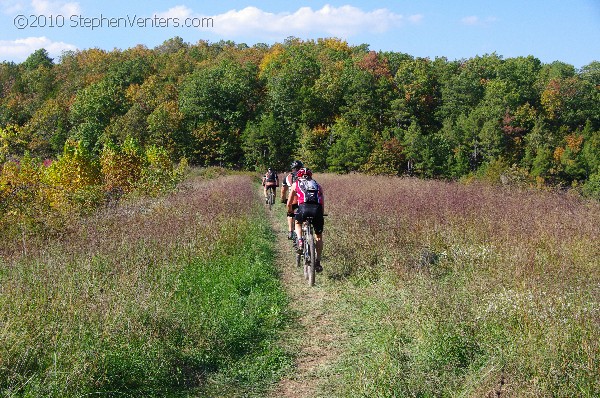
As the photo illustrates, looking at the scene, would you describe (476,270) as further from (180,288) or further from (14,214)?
(14,214)

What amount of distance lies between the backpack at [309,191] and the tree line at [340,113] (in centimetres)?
4721

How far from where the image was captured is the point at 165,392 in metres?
4.54

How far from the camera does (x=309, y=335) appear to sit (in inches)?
242

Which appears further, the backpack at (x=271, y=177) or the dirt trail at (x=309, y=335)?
the backpack at (x=271, y=177)

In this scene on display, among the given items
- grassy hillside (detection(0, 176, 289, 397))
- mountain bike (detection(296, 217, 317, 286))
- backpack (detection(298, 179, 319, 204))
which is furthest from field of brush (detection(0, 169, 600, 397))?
backpack (detection(298, 179, 319, 204))

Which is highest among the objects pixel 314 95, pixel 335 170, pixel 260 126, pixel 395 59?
pixel 395 59

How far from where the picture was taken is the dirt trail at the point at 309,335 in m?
4.87

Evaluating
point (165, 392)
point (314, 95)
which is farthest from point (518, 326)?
point (314, 95)

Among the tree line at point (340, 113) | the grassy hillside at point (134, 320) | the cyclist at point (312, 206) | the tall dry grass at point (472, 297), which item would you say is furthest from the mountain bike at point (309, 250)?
the tree line at point (340, 113)

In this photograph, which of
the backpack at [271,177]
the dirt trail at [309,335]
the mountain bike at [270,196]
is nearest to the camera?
the dirt trail at [309,335]

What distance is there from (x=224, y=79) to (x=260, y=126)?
13.9m

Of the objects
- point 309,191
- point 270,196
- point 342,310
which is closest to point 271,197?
point 270,196

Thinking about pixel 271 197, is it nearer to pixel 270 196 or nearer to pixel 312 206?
pixel 270 196

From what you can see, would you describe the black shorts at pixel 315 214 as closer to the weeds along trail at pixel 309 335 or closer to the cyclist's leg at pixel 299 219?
the cyclist's leg at pixel 299 219
